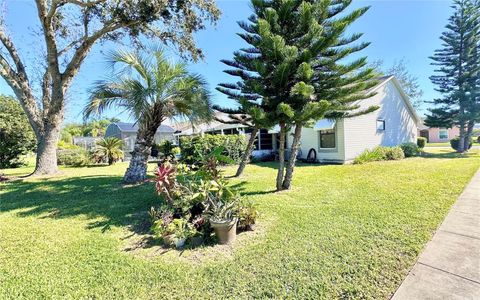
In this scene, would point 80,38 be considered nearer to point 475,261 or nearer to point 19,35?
point 19,35

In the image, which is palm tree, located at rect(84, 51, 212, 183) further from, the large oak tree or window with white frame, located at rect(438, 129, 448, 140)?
window with white frame, located at rect(438, 129, 448, 140)

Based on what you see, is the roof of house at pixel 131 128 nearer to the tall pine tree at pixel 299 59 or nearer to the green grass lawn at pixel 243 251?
the green grass lawn at pixel 243 251

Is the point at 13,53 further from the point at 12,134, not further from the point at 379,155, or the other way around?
the point at 379,155

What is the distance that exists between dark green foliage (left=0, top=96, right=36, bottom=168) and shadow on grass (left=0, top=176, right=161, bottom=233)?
8.26m

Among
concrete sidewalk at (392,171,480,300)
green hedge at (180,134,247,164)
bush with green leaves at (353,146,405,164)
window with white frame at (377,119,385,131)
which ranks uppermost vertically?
window with white frame at (377,119,385,131)

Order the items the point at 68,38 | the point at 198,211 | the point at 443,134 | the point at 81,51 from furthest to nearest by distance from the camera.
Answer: the point at 443,134, the point at 68,38, the point at 81,51, the point at 198,211

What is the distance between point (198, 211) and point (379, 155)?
12752 millimetres

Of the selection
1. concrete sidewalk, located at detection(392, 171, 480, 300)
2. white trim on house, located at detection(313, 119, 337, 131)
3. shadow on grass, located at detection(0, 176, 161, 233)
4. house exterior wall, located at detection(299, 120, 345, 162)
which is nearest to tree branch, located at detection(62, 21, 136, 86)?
shadow on grass, located at detection(0, 176, 161, 233)

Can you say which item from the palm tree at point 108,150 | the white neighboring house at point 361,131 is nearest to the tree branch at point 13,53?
the palm tree at point 108,150

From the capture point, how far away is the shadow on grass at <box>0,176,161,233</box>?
532 cm

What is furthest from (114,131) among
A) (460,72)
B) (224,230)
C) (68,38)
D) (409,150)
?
(460,72)

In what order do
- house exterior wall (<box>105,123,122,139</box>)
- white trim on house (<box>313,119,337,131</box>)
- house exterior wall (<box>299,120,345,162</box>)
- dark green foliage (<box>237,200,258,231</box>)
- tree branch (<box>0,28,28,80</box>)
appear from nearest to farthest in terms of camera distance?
dark green foliage (<box>237,200,258,231</box>) → tree branch (<box>0,28,28,80</box>) → white trim on house (<box>313,119,337,131</box>) → house exterior wall (<box>299,120,345,162</box>) → house exterior wall (<box>105,123,122,139</box>)

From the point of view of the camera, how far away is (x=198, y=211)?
460 cm

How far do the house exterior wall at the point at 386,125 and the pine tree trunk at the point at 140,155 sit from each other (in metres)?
10.3
